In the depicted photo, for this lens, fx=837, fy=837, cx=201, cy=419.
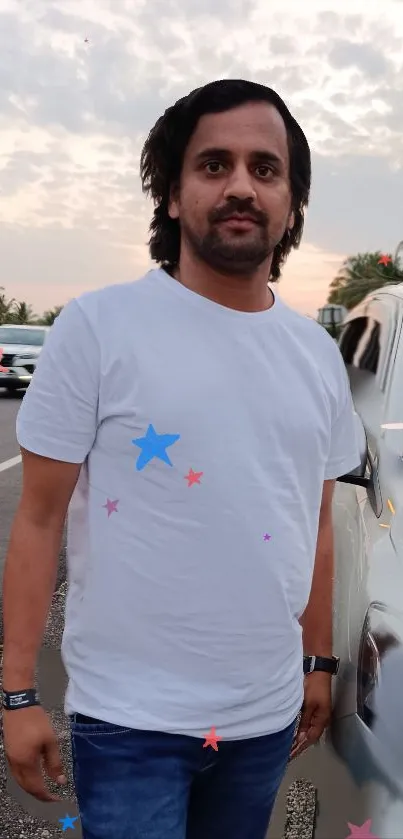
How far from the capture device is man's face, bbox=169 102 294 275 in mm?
1424

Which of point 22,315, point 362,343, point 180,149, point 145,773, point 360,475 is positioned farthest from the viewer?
point 22,315

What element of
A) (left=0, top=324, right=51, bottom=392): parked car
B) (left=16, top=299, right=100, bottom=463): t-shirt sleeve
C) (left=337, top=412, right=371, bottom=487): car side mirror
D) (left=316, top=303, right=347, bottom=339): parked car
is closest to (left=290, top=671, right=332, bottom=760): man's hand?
(left=337, top=412, right=371, bottom=487): car side mirror

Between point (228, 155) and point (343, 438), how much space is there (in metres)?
0.58

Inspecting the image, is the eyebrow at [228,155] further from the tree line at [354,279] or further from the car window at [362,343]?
the tree line at [354,279]

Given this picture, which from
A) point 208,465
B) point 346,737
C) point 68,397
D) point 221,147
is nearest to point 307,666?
point 346,737

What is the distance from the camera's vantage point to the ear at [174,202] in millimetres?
1572

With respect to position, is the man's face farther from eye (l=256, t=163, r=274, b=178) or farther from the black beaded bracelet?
the black beaded bracelet

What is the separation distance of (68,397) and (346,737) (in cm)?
87

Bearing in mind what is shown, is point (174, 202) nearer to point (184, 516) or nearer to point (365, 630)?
point (184, 516)

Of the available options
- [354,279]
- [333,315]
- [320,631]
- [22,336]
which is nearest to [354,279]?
[354,279]

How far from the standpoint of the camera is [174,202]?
158cm

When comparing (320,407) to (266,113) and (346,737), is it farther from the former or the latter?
(346,737)

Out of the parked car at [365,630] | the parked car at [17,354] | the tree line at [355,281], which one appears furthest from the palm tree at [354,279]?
the parked car at [365,630]

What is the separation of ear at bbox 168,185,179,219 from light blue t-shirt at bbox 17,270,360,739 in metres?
0.24
